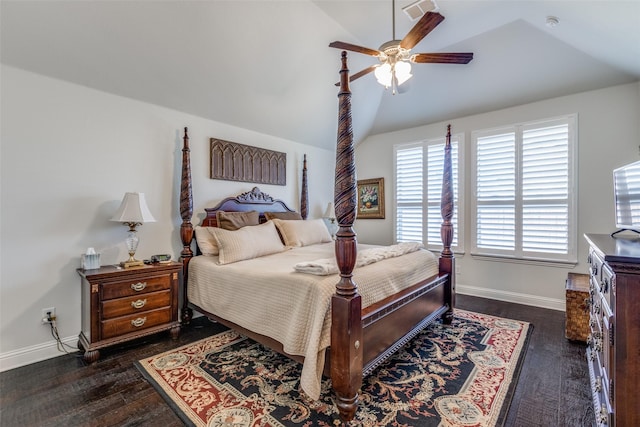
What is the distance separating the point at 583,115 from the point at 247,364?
4608 millimetres

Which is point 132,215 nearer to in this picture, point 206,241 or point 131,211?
point 131,211

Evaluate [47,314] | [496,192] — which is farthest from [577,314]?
[47,314]

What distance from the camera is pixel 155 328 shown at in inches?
107

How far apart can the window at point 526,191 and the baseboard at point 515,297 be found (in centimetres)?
53

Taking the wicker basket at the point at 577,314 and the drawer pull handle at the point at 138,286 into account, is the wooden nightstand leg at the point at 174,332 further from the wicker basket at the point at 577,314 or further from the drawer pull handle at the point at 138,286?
the wicker basket at the point at 577,314

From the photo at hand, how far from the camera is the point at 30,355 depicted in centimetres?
242

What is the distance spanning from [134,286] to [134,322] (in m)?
0.32

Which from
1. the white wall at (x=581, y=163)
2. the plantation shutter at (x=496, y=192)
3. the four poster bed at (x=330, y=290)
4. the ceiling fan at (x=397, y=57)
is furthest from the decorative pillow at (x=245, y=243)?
the plantation shutter at (x=496, y=192)

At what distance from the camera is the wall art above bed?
3.71 meters

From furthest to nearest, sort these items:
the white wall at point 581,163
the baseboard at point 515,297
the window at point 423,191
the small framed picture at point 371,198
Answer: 1. the small framed picture at point 371,198
2. the window at point 423,191
3. the baseboard at point 515,297
4. the white wall at point 581,163

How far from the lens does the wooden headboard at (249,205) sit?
11.6ft

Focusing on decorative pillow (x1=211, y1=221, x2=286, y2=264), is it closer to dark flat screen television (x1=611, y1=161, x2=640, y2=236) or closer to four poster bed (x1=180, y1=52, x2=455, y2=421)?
four poster bed (x1=180, y1=52, x2=455, y2=421)

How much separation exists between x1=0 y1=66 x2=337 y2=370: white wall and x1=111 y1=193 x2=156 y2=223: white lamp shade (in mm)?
301

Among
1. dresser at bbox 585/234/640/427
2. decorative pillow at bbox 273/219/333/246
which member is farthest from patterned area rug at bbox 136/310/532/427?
decorative pillow at bbox 273/219/333/246
